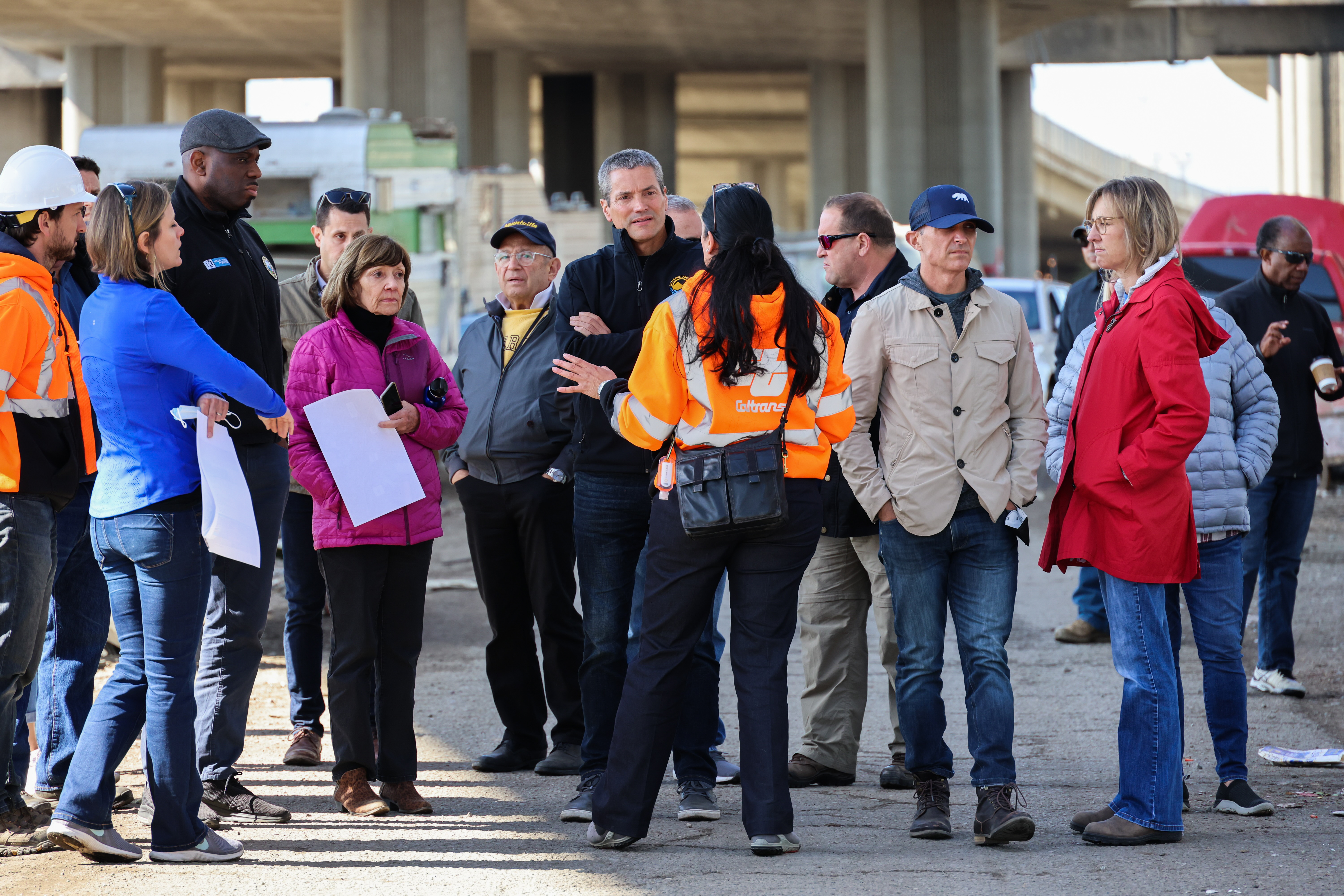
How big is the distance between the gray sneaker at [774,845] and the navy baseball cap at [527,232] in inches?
106

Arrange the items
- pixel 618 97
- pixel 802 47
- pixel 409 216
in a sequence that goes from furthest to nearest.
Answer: pixel 618 97, pixel 802 47, pixel 409 216

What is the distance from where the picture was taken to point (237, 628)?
16.8ft

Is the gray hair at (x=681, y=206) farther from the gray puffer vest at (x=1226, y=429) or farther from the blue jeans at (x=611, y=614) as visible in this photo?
the gray puffer vest at (x=1226, y=429)

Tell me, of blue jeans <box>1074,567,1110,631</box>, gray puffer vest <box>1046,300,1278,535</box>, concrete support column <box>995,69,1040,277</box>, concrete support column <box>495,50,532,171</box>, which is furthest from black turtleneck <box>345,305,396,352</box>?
concrete support column <box>995,69,1040,277</box>

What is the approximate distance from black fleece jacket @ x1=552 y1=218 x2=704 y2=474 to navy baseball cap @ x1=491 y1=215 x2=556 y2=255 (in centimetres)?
90

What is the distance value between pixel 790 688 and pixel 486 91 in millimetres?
36797

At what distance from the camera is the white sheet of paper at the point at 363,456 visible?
5152 millimetres

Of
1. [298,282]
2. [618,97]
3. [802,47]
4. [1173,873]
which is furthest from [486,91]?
[1173,873]

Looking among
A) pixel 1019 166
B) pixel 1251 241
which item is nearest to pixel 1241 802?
pixel 1251 241

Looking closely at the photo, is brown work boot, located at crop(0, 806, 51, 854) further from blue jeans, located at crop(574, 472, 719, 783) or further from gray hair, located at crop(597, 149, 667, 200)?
gray hair, located at crop(597, 149, 667, 200)

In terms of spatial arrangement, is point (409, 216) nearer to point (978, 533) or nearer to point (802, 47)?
point (978, 533)

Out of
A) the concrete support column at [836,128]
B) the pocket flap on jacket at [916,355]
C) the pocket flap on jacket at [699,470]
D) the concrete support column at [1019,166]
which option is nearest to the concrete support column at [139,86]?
the concrete support column at [836,128]

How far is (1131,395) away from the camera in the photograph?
4758mm

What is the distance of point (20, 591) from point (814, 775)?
2.90 metres
